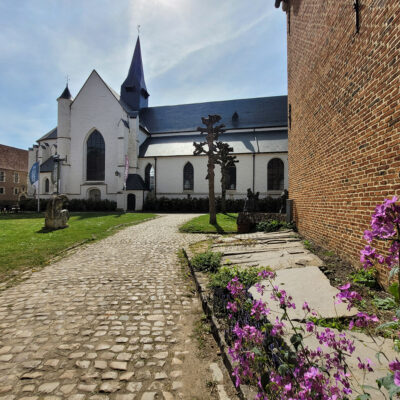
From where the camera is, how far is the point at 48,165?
2816 centimetres

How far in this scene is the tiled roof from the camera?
4085cm

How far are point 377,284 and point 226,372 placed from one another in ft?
8.06

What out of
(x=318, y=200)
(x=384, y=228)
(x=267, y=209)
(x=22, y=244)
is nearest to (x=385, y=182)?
(x=384, y=228)

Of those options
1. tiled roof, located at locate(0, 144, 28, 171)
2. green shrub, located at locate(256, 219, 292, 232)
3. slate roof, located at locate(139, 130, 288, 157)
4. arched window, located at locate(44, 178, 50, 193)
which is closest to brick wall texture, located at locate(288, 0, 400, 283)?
green shrub, located at locate(256, 219, 292, 232)

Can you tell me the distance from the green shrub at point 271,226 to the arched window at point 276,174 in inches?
646

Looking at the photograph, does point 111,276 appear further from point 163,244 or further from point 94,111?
point 94,111

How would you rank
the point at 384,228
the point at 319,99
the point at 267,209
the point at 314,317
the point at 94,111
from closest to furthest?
the point at 384,228, the point at 314,317, the point at 319,99, the point at 267,209, the point at 94,111

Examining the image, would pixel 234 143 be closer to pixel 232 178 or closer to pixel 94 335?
pixel 232 178

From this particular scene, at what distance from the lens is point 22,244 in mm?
7133

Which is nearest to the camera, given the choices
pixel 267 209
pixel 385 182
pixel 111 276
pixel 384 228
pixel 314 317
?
pixel 384 228

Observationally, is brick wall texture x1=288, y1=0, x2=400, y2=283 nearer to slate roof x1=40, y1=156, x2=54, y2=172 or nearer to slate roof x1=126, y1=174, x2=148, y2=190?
slate roof x1=126, y1=174, x2=148, y2=190

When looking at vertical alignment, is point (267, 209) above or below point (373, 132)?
below

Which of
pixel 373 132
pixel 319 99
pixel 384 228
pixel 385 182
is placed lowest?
pixel 384 228

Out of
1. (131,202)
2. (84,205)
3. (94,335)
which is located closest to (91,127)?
(84,205)
